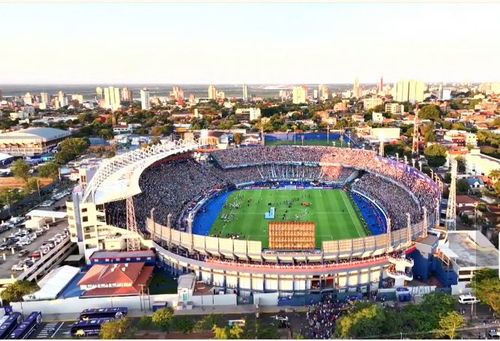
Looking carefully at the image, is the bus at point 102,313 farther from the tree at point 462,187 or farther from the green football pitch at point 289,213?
the tree at point 462,187

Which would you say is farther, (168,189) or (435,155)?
(435,155)

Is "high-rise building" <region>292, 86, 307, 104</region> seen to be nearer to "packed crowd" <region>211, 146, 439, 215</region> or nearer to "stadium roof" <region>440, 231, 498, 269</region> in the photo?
"packed crowd" <region>211, 146, 439, 215</region>

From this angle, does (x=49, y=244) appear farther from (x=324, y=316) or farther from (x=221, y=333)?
(x=324, y=316)

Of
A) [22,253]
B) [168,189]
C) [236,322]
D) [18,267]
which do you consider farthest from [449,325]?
[168,189]

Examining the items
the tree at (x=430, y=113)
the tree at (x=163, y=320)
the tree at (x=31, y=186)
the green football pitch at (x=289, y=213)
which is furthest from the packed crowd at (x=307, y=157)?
the tree at (x=430, y=113)

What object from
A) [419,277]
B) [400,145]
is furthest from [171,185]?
[400,145]

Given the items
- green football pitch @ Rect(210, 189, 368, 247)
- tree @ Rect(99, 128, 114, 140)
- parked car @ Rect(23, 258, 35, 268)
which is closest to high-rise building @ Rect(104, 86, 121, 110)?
tree @ Rect(99, 128, 114, 140)
